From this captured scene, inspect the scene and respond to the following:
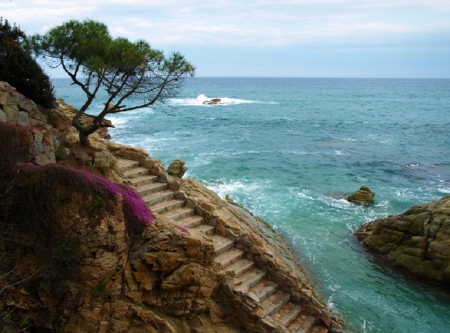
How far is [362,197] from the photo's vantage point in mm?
28547

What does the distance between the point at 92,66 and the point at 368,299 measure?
14.6 metres

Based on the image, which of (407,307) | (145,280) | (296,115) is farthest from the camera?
(296,115)

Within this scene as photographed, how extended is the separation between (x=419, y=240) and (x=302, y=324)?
9.66 meters

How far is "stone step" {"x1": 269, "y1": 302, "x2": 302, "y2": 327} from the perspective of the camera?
43.0 ft

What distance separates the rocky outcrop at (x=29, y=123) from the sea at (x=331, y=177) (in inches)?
476

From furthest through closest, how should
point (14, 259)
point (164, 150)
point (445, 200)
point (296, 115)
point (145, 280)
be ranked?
1. point (296, 115)
2. point (164, 150)
3. point (445, 200)
4. point (145, 280)
5. point (14, 259)

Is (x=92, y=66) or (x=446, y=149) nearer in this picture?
(x=92, y=66)

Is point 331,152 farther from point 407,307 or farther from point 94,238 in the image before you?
point 94,238

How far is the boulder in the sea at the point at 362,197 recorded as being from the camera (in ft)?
93.1

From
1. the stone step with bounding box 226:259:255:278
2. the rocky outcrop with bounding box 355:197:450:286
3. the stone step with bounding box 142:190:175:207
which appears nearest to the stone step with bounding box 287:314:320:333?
the stone step with bounding box 226:259:255:278

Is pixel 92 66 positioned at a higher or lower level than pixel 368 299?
higher

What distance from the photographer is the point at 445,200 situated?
20938 mm

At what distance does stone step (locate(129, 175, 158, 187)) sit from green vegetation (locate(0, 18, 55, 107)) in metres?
4.19

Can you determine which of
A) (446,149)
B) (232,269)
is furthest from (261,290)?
(446,149)
